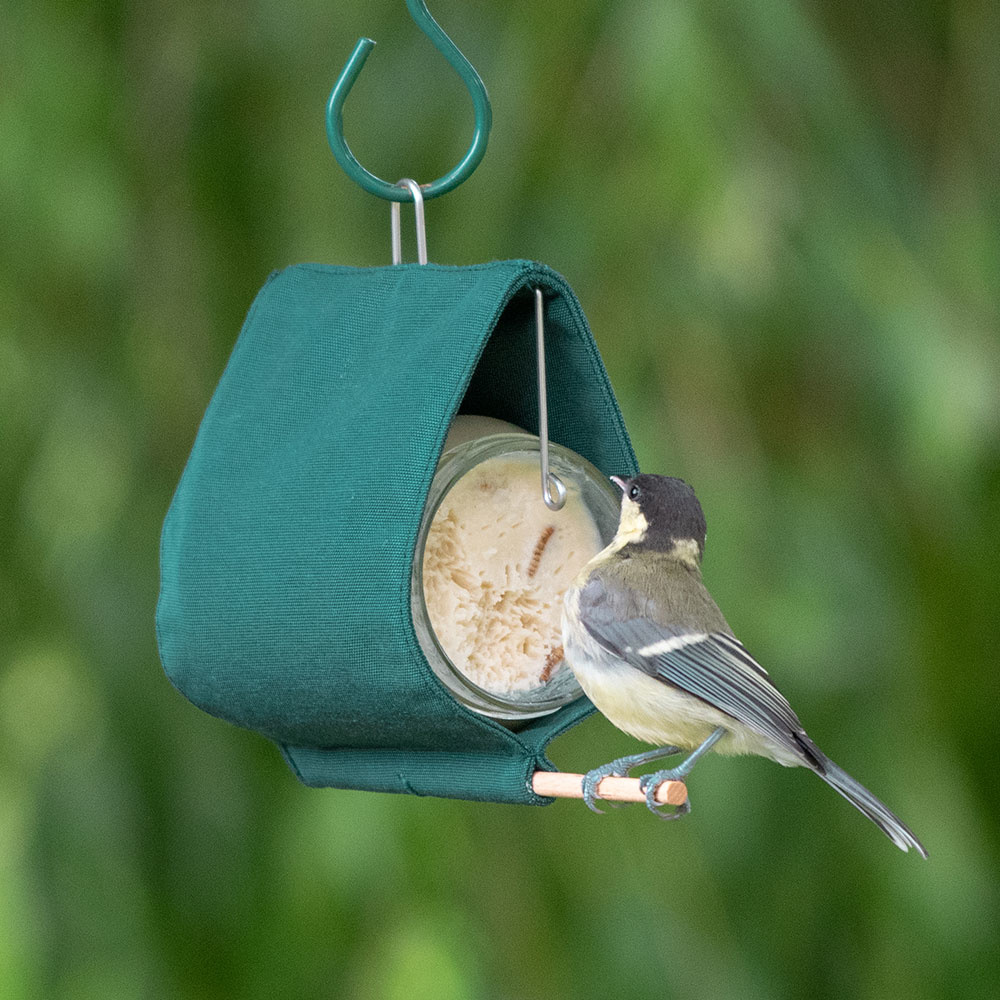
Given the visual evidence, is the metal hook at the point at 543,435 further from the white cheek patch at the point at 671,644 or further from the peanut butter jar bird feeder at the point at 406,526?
the white cheek patch at the point at 671,644

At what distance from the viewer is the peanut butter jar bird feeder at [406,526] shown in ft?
4.38

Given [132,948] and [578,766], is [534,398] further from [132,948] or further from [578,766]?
[132,948]

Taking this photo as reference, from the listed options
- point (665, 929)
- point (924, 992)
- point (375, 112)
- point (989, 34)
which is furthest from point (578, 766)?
point (989, 34)

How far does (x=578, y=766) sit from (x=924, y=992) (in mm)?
583

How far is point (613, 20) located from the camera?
2.19 meters

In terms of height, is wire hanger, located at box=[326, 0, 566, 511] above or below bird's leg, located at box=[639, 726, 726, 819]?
above

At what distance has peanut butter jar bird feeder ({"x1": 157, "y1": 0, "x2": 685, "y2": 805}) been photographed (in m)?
1.34

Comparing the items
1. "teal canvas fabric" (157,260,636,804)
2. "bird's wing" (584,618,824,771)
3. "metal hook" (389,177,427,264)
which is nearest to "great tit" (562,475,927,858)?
"bird's wing" (584,618,824,771)

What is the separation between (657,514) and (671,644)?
107 millimetres

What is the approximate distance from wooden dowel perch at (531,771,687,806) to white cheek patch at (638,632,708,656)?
10cm

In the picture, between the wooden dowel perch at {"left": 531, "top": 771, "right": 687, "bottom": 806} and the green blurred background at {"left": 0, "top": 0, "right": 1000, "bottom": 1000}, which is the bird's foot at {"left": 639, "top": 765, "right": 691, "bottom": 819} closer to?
the wooden dowel perch at {"left": 531, "top": 771, "right": 687, "bottom": 806}

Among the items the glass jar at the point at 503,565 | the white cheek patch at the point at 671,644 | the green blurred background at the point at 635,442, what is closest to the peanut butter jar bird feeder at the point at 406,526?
the glass jar at the point at 503,565

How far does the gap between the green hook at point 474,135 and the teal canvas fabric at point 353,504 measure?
0.25 feet

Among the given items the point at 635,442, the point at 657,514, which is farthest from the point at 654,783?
the point at 635,442
